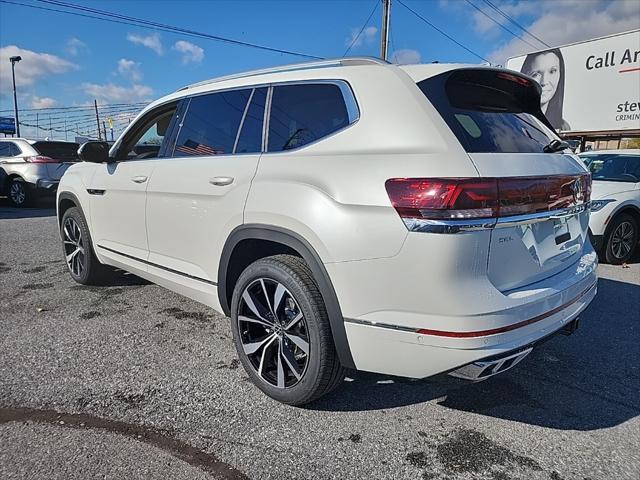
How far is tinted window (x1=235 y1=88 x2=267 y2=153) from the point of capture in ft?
9.06

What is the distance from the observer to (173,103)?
11.9 feet

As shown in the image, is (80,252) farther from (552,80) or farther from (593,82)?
(552,80)

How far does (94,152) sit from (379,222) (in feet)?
9.95

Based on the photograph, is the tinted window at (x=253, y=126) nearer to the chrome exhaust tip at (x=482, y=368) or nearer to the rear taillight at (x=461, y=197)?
the rear taillight at (x=461, y=197)

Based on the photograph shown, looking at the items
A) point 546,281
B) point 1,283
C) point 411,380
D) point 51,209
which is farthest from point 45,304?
point 51,209

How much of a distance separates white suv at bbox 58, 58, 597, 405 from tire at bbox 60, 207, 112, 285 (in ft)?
5.56

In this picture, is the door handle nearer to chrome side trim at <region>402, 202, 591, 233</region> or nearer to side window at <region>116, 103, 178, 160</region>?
side window at <region>116, 103, 178, 160</region>

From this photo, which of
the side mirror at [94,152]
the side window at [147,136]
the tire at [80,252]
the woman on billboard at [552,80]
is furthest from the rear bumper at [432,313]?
the woman on billboard at [552,80]

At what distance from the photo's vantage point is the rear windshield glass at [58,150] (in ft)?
36.9

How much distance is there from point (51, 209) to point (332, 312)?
1175cm

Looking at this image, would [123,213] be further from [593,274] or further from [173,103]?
[593,274]

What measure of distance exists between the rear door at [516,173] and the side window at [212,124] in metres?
1.33

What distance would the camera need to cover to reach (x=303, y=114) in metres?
2.57

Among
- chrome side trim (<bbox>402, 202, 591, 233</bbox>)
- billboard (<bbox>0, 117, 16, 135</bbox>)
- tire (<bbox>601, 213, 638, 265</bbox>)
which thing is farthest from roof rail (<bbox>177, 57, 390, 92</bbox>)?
billboard (<bbox>0, 117, 16, 135</bbox>)
